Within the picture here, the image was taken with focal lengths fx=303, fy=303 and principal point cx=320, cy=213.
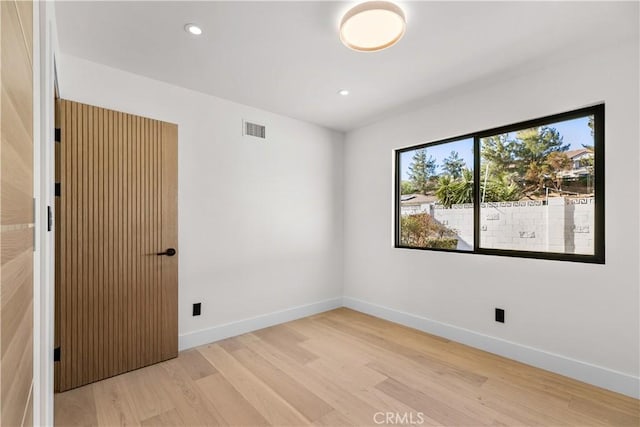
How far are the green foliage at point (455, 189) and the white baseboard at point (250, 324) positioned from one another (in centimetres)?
200

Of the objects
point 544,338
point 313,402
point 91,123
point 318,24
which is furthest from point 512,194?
point 91,123

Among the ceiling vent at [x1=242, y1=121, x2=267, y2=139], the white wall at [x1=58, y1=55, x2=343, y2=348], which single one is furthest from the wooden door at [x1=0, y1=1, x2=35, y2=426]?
the ceiling vent at [x1=242, y1=121, x2=267, y2=139]

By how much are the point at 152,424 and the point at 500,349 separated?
2.82 m

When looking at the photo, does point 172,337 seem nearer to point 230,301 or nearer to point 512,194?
point 230,301

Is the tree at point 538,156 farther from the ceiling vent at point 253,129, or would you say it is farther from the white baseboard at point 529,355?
the ceiling vent at point 253,129

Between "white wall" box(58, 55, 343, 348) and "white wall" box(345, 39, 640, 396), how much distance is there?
74cm

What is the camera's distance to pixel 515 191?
2812 millimetres

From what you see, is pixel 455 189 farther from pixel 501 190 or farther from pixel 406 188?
pixel 406 188

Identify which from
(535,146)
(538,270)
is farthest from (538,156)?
(538,270)

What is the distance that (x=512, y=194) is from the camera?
283cm

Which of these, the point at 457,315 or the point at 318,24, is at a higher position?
the point at 318,24

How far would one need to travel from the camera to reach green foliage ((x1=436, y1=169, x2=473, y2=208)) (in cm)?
315

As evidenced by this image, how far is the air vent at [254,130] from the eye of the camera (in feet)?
11.0

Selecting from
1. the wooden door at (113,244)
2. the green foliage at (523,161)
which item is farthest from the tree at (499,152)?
the wooden door at (113,244)
